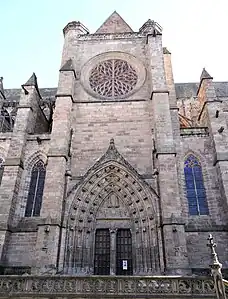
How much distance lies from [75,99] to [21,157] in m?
4.07

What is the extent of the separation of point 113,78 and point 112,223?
26.3ft

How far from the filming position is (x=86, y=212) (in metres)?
12.0

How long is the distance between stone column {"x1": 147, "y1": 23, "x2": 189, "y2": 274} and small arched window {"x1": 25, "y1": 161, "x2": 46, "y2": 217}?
18.1 ft

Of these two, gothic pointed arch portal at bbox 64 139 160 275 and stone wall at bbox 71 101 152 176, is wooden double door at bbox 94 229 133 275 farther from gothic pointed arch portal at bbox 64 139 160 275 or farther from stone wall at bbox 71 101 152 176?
stone wall at bbox 71 101 152 176

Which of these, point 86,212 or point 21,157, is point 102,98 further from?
point 86,212

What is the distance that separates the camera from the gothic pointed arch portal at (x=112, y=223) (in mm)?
11008

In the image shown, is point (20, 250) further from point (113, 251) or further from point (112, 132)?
point (112, 132)

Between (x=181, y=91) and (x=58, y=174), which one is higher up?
(x=181, y=91)

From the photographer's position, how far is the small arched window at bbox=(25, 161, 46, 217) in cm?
1284

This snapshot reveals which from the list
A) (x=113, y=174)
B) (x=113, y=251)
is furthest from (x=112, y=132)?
(x=113, y=251)

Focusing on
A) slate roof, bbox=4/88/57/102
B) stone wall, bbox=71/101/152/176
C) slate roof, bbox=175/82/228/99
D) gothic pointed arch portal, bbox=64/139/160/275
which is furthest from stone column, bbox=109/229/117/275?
slate roof, bbox=4/88/57/102

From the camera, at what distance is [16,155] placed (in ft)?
44.8

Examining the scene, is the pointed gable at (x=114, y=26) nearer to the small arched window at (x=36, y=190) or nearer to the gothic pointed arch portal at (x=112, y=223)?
the gothic pointed arch portal at (x=112, y=223)

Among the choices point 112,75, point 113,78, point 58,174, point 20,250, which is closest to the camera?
point 20,250
